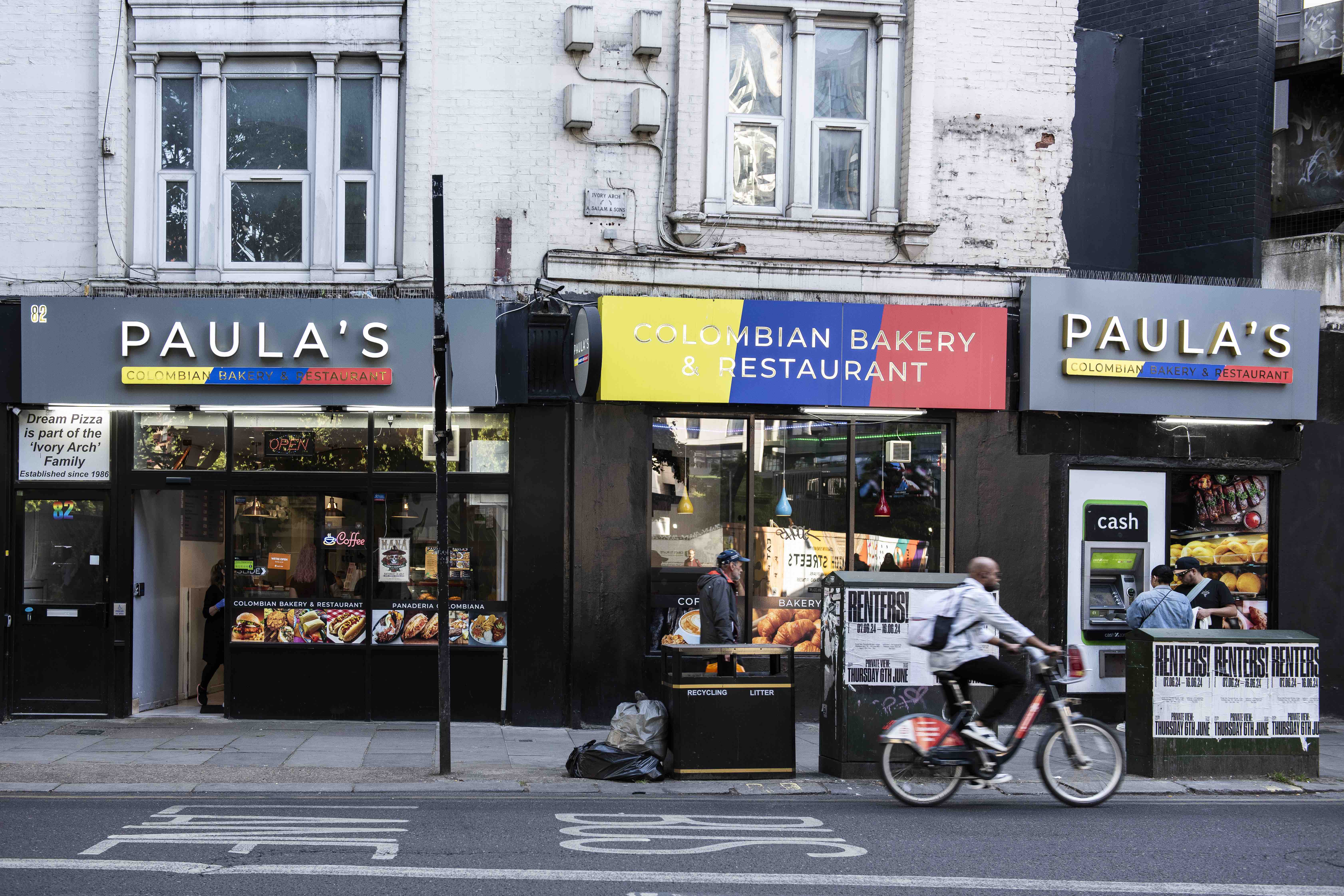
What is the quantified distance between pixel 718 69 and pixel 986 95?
3127 millimetres

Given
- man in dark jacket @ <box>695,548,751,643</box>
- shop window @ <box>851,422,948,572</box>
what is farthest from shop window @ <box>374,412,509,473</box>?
shop window @ <box>851,422,948,572</box>

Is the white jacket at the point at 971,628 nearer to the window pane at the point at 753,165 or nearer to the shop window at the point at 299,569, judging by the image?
the window pane at the point at 753,165

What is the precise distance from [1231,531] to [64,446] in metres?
13.3

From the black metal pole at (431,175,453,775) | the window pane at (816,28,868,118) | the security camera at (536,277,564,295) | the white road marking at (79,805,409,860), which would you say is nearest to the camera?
the white road marking at (79,805,409,860)

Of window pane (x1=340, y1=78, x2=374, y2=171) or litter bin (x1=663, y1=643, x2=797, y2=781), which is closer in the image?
litter bin (x1=663, y1=643, x2=797, y2=781)

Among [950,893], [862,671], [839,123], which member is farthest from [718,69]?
[950,893]

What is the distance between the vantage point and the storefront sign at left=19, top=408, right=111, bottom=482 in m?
13.2

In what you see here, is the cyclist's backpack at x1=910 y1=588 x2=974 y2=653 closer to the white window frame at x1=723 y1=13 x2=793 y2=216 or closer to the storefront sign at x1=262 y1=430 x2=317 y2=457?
the white window frame at x1=723 y1=13 x2=793 y2=216

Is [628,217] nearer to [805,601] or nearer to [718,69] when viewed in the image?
[718,69]

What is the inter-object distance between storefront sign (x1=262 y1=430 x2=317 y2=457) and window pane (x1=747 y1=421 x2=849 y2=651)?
191 inches

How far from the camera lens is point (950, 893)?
6344mm

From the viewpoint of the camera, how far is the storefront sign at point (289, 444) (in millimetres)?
13375

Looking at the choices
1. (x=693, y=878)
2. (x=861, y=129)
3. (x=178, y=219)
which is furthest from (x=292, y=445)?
(x=693, y=878)

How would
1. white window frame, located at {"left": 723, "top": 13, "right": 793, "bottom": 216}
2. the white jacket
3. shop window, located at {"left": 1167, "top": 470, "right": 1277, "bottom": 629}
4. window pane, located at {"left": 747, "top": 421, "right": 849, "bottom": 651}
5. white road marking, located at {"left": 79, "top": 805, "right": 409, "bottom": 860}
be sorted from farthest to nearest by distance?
shop window, located at {"left": 1167, "top": 470, "right": 1277, "bottom": 629}
white window frame, located at {"left": 723, "top": 13, "right": 793, "bottom": 216}
window pane, located at {"left": 747, "top": 421, "right": 849, "bottom": 651}
the white jacket
white road marking, located at {"left": 79, "top": 805, "right": 409, "bottom": 860}
